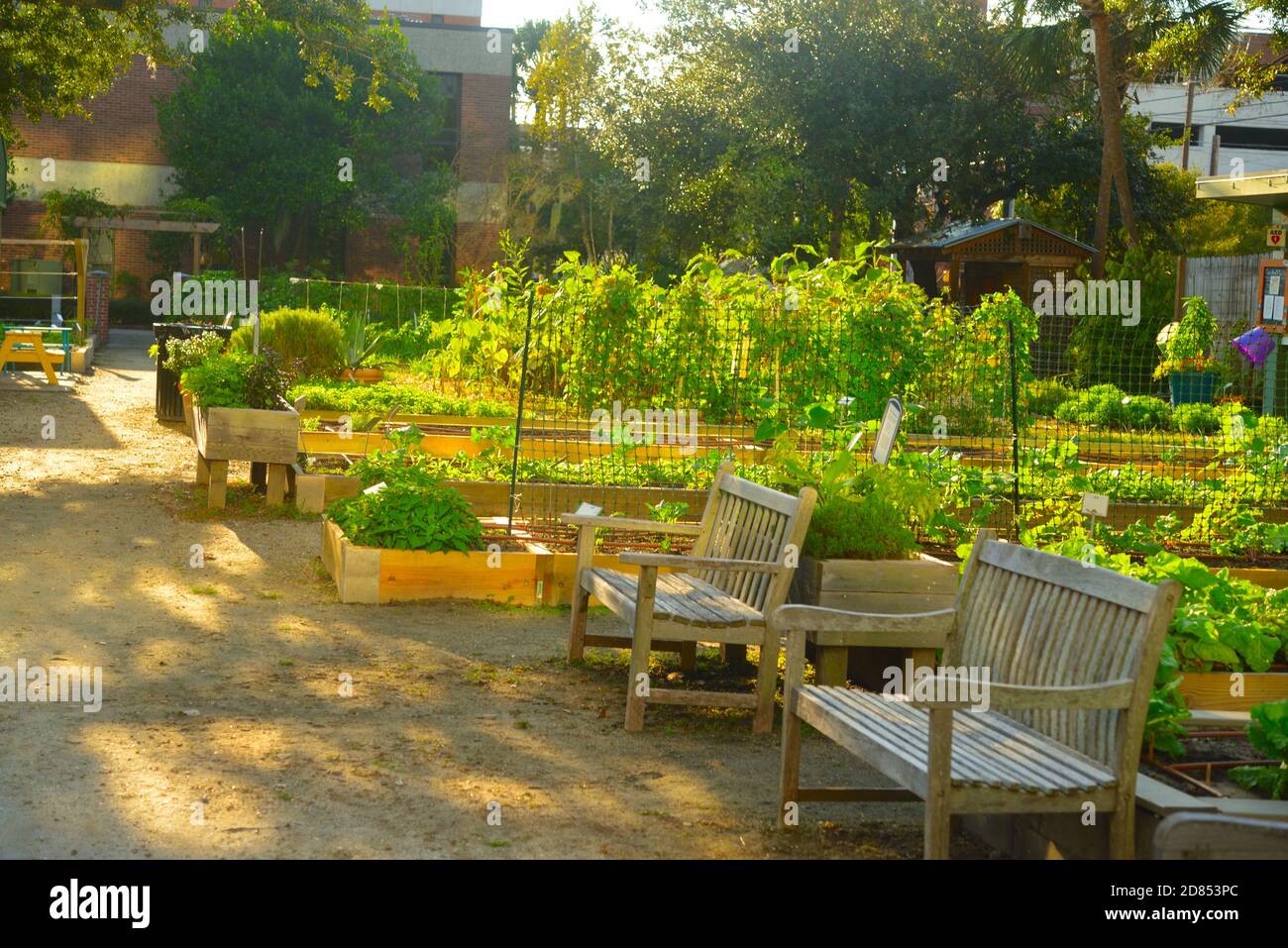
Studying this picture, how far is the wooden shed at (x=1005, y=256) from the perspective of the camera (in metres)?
26.9

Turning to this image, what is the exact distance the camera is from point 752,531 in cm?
595

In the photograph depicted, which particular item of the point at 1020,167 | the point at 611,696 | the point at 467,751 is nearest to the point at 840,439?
the point at 611,696

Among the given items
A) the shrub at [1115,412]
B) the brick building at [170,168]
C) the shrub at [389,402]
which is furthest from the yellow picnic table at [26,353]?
the brick building at [170,168]

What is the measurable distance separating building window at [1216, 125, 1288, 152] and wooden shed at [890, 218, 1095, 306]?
29.9m

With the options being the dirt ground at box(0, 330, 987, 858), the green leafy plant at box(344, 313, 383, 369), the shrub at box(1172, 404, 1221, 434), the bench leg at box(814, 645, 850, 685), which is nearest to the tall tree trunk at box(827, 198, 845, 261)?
the green leafy plant at box(344, 313, 383, 369)

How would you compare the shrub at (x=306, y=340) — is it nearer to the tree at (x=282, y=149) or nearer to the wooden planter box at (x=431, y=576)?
the wooden planter box at (x=431, y=576)

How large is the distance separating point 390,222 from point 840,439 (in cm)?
3369

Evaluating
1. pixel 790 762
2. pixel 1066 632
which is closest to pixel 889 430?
pixel 790 762

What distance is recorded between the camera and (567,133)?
40.7 meters

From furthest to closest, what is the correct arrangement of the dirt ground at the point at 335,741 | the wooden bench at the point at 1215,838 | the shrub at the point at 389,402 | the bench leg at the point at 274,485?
the shrub at the point at 389,402 < the bench leg at the point at 274,485 < the dirt ground at the point at 335,741 < the wooden bench at the point at 1215,838

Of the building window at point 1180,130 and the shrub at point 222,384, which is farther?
the building window at point 1180,130

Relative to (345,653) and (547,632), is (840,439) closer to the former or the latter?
(547,632)

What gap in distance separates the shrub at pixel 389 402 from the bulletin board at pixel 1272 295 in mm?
8850
